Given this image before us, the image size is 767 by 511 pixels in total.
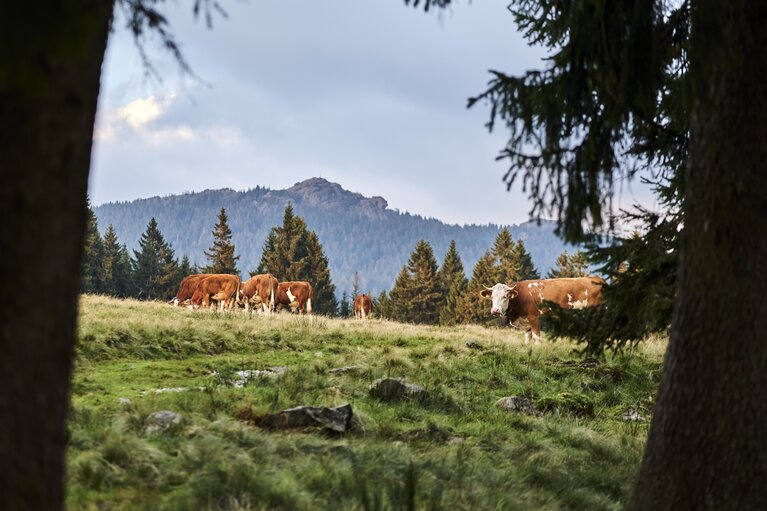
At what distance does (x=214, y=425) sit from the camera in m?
6.20

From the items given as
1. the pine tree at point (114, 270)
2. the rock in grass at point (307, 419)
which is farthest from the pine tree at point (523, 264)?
the rock in grass at point (307, 419)

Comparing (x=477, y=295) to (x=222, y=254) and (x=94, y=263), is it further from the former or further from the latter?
(x=94, y=263)

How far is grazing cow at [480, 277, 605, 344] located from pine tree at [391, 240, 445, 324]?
174 feet

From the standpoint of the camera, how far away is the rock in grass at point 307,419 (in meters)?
7.03

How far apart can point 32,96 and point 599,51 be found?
442 cm

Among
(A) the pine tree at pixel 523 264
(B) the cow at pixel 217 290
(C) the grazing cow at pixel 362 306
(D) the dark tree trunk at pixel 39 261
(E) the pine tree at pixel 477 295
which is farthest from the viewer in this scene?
(A) the pine tree at pixel 523 264

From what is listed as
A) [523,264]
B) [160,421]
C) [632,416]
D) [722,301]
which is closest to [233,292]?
[632,416]

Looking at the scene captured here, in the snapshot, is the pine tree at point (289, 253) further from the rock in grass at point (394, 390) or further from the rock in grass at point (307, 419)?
the rock in grass at point (307, 419)

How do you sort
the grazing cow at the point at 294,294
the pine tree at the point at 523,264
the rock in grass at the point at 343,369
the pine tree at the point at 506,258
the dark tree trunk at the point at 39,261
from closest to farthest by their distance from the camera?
the dark tree trunk at the point at 39,261 → the rock in grass at the point at 343,369 → the grazing cow at the point at 294,294 → the pine tree at the point at 506,258 → the pine tree at the point at 523,264

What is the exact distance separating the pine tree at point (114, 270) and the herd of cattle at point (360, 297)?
1432 inches

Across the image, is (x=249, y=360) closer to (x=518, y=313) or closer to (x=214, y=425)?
(x=214, y=425)

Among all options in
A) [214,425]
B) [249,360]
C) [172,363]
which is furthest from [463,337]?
[214,425]

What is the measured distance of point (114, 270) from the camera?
7581 cm

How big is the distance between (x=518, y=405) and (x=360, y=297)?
40557 mm
